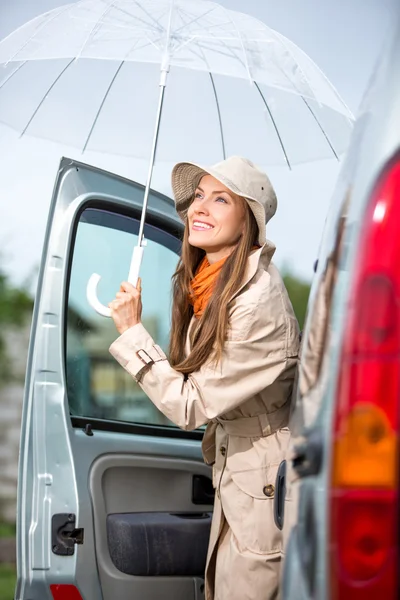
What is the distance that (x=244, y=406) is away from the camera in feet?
7.59

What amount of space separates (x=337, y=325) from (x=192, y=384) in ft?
2.79

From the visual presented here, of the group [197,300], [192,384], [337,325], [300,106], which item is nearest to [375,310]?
[337,325]

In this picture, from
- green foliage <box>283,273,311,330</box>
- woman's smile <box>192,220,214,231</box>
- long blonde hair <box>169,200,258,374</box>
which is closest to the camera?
long blonde hair <box>169,200,258,374</box>

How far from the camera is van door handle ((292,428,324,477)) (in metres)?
1.39

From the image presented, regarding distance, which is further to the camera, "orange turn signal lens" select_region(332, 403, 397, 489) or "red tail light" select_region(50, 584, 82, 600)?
"red tail light" select_region(50, 584, 82, 600)

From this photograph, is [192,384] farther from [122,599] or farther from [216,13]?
[216,13]

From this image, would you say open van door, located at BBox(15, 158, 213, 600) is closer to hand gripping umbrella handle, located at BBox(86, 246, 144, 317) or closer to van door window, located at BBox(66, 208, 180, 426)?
van door window, located at BBox(66, 208, 180, 426)

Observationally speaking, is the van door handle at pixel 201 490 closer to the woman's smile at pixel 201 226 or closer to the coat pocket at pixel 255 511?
the coat pocket at pixel 255 511

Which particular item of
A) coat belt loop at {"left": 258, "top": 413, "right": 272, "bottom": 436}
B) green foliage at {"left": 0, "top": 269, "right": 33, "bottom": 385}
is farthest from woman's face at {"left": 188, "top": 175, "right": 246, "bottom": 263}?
green foliage at {"left": 0, "top": 269, "right": 33, "bottom": 385}

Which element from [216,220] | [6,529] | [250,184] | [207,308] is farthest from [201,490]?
[6,529]

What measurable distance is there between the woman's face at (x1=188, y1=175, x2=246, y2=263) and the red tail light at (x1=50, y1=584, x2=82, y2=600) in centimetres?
99

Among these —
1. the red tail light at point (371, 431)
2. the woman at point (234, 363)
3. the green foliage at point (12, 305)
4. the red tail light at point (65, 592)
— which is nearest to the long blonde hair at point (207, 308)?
the woman at point (234, 363)

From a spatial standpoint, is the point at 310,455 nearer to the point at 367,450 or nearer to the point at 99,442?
the point at 367,450

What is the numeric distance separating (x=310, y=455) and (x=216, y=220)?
110 cm
